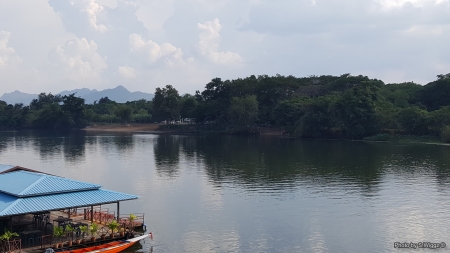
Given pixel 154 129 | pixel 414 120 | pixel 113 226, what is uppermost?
pixel 414 120

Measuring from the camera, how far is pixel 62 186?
22.8 m

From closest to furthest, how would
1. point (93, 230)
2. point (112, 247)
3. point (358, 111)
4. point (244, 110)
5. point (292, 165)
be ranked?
point (93, 230) → point (112, 247) → point (292, 165) → point (358, 111) → point (244, 110)

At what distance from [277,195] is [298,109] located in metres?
64.5

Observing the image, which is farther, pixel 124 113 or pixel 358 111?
pixel 124 113

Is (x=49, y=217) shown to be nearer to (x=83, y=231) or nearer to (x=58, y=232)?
(x=83, y=231)

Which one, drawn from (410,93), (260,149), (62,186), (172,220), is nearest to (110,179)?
(172,220)

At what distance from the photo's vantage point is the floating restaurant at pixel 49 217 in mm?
20281

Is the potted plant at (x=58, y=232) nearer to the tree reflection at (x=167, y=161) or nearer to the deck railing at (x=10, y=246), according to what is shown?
the deck railing at (x=10, y=246)

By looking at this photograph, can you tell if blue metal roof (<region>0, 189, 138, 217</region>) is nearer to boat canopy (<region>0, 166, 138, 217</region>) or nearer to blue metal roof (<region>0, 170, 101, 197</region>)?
boat canopy (<region>0, 166, 138, 217</region>)

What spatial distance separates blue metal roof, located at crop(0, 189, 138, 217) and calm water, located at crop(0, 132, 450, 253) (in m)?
3.38

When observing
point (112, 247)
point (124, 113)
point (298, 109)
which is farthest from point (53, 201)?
point (124, 113)

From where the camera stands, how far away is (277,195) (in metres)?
35.4

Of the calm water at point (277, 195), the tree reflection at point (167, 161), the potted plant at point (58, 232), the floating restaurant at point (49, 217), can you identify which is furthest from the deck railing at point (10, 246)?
the tree reflection at point (167, 161)

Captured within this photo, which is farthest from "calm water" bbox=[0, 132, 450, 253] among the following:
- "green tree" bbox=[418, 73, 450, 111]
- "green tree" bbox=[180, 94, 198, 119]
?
"green tree" bbox=[180, 94, 198, 119]
